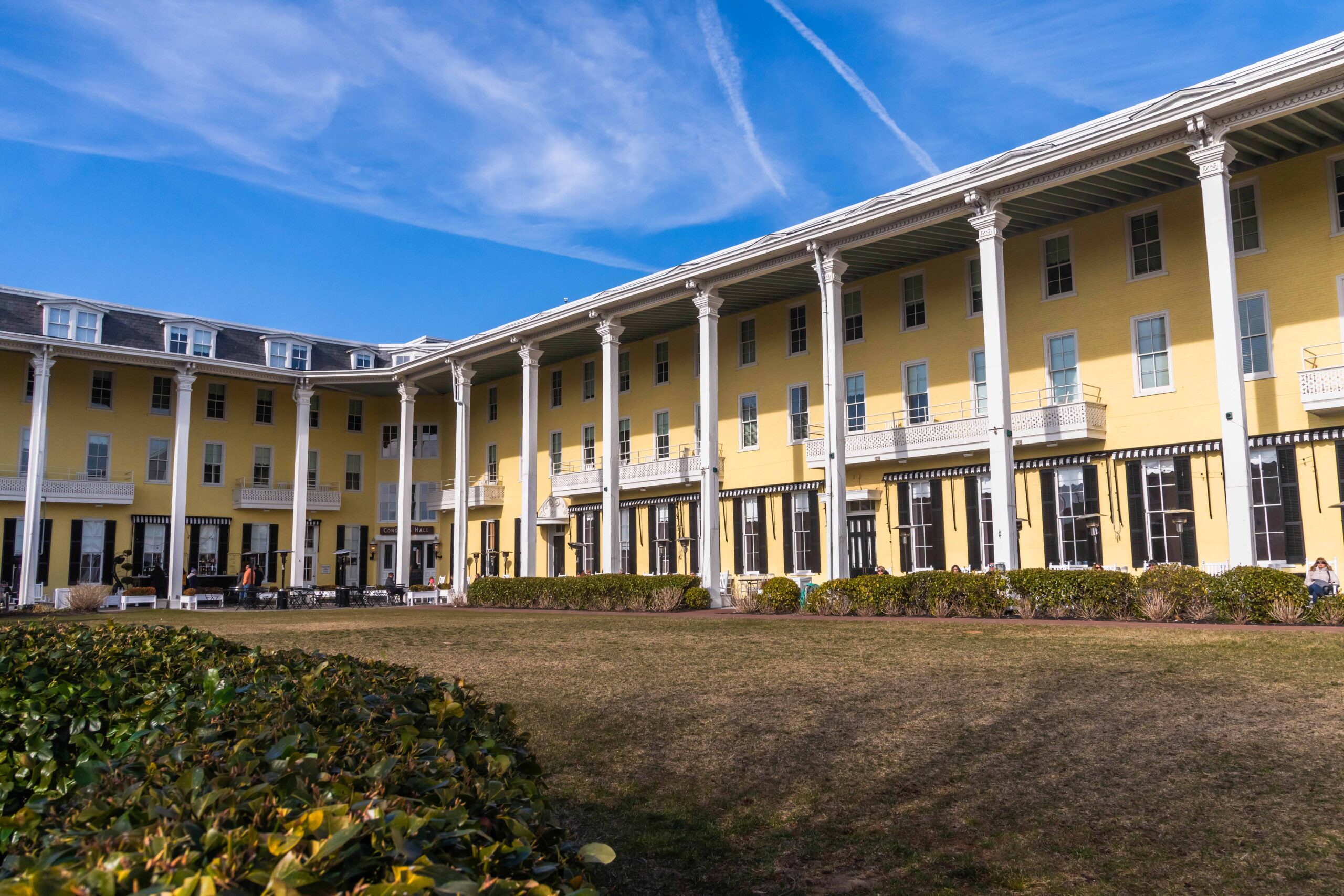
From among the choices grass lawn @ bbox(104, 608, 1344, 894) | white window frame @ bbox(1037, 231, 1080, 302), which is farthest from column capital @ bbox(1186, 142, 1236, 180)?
grass lawn @ bbox(104, 608, 1344, 894)

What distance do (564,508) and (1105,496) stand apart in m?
21.6

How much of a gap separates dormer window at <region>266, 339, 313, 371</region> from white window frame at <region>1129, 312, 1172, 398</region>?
3537 cm

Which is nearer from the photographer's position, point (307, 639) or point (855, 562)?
point (307, 639)

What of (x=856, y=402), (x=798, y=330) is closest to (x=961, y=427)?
(x=856, y=402)

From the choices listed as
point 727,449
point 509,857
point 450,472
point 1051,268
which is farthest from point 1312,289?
point 450,472

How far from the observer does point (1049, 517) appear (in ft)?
84.0

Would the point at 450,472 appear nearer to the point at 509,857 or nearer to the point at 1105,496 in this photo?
the point at 1105,496

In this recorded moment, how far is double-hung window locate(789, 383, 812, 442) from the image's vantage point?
32250 mm

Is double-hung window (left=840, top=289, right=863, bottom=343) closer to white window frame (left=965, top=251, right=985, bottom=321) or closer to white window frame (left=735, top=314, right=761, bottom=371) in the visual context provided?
white window frame (left=735, top=314, right=761, bottom=371)

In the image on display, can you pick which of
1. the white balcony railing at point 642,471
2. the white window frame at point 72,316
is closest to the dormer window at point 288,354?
the white window frame at point 72,316

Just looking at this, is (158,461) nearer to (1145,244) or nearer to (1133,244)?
(1133,244)

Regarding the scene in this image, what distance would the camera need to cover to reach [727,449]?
1369 inches

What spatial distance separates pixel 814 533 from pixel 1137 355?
11.0m


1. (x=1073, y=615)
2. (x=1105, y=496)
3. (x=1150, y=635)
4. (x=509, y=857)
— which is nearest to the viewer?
(x=509, y=857)
